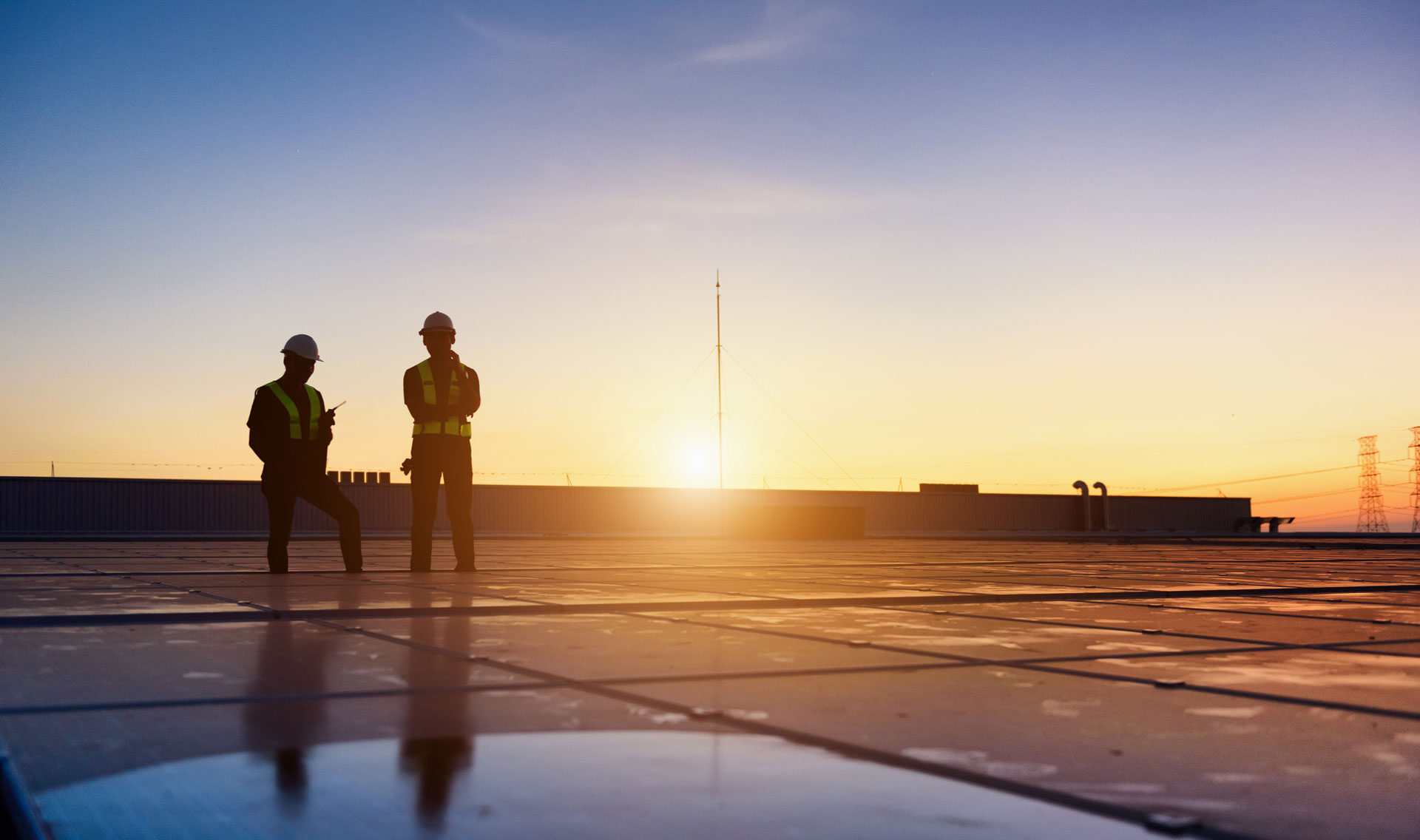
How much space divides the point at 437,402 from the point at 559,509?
35.9 m

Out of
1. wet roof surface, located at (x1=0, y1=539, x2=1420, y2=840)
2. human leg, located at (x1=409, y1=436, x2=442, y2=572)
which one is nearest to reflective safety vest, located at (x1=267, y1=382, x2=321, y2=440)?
human leg, located at (x1=409, y1=436, x2=442, y2=572)

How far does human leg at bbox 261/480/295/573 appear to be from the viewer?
A: 8.64 m

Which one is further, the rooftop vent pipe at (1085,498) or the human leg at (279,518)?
the rooftop vent pipe at (1085,498)

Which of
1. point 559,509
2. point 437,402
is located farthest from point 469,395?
point 559,509

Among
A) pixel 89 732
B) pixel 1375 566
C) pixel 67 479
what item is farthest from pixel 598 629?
pixel 67 479

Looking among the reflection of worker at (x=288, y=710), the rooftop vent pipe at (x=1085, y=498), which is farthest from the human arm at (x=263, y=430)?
the rooftop vent pipe at (x=1085, y=498)

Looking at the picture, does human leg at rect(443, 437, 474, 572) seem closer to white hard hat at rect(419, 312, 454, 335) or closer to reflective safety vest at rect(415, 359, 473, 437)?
reflective safety vest at rect(415, 359, 473, 437)

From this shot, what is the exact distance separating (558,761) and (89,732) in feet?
3.14

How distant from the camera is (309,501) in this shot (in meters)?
9.01

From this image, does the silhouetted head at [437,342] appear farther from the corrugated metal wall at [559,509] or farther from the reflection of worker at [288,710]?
the corrugated metal wall at [559,509]

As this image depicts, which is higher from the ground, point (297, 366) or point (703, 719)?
point (297, 366)

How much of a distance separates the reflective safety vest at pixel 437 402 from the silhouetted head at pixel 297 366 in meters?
0.96

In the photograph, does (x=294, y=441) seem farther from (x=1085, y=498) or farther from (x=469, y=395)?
(x=1085, y=498)

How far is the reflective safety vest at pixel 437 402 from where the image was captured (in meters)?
9.01
